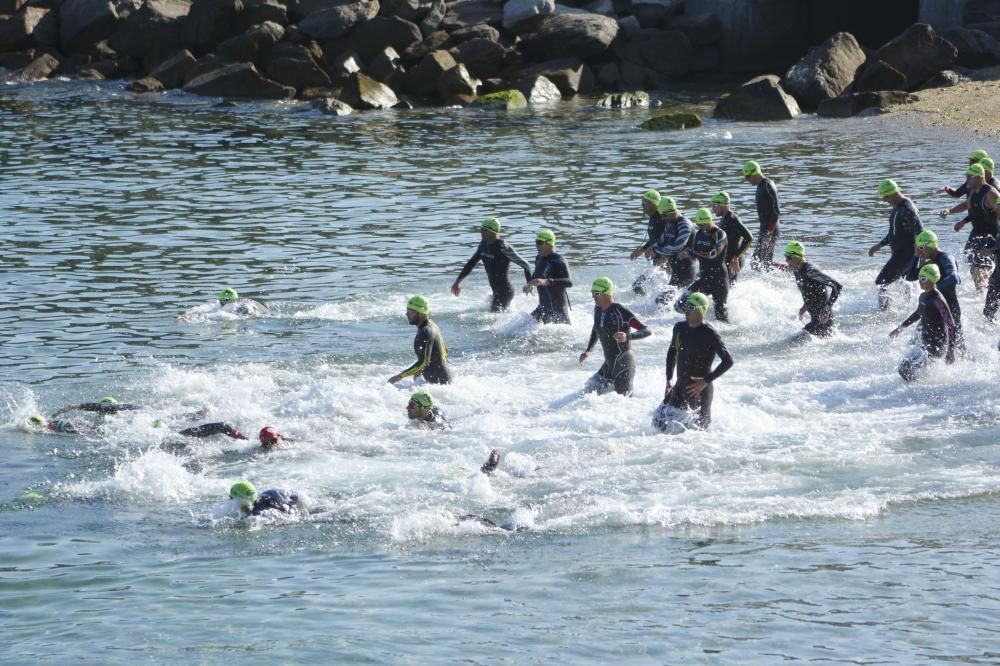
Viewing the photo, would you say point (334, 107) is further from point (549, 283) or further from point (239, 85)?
point (549, 283)

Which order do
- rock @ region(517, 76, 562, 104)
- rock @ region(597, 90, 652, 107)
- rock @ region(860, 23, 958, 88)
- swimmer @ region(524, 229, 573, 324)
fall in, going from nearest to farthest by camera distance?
1. swimmer @ region(524, 229, 573, 324)
2. rock @ region(860, 23, 958, 88)
3. rock @ region(597, 90, 652, 107)
4. rock @ region(517, 76, 562, 104)

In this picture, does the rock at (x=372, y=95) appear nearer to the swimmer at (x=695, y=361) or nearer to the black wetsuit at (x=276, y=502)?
the swimmer at (x=695, y=361)

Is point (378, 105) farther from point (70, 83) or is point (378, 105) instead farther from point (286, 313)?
point (286, 313)

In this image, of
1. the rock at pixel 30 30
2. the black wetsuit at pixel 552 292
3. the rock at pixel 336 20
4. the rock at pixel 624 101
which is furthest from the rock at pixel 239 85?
the black wetsuit at pixel 552 292

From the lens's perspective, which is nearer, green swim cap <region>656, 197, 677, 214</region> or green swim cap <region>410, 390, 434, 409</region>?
green swim cap <region>410, 390, 434, 409</region>

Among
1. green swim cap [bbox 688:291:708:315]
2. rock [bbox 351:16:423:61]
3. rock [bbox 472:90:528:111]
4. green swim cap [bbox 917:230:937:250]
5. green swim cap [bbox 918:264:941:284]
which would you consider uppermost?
rock [bbox 351:16:423:61]

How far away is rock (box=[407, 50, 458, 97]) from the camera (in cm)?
5122

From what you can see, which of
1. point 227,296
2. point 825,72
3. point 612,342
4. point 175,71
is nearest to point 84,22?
point 175,71

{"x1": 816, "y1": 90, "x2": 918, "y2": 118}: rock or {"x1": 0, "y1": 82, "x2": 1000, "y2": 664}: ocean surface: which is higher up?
{"x1": 816, "y1": 90, "x2": 918, "y2": 118}: rock

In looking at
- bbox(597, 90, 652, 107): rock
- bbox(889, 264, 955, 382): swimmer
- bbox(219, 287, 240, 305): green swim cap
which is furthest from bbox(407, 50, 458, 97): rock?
bbox(889, 264, 955, 382): swimmer

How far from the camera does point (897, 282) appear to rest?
80.5 feet

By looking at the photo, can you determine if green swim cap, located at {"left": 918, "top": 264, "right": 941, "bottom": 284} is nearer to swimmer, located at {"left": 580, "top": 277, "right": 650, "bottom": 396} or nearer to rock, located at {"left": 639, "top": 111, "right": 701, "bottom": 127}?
swimmer, located at {"left": 580, "top": 277, "right": 650, "bottom": 396}

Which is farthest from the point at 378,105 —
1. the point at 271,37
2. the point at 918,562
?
the point at 918,562

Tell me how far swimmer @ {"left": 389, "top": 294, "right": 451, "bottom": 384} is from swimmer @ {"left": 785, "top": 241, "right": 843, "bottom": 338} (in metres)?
5.71
